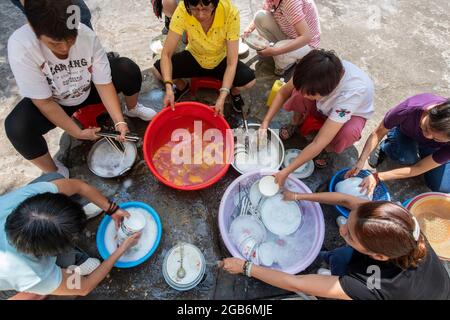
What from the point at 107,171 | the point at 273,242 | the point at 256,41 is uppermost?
the point at 256,41

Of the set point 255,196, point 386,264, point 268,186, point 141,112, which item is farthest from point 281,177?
point 141,112

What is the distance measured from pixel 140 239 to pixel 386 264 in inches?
57.0

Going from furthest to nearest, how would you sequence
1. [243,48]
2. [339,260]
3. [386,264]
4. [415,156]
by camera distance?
1. [243,48]
2. [415,156]
3. [339,260]
4. [386,264]

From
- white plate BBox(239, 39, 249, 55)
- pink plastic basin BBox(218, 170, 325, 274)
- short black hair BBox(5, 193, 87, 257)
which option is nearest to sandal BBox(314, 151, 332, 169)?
pink plastic basin BBox(218, 170, 325, 274)

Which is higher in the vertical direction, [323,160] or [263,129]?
[263,129]

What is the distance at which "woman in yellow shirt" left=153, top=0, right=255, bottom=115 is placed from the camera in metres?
2.10

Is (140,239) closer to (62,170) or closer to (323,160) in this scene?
(62,170)

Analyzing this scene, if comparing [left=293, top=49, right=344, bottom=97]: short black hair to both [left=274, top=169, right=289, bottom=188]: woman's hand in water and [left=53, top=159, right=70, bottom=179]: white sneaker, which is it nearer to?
[left=274, top=169, right=289, bottom=188]: woman's hand in water

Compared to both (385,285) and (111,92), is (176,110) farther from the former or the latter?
(385,285)

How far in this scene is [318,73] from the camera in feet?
5.85

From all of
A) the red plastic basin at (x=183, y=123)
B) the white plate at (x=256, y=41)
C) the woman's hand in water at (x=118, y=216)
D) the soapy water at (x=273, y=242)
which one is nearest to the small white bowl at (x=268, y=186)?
the soapy water at (x=273, y=242)

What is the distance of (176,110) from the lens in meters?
2.36

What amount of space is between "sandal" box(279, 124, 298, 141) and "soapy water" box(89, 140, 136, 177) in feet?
3.99

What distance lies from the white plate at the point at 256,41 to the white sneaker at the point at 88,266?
2.18 m
